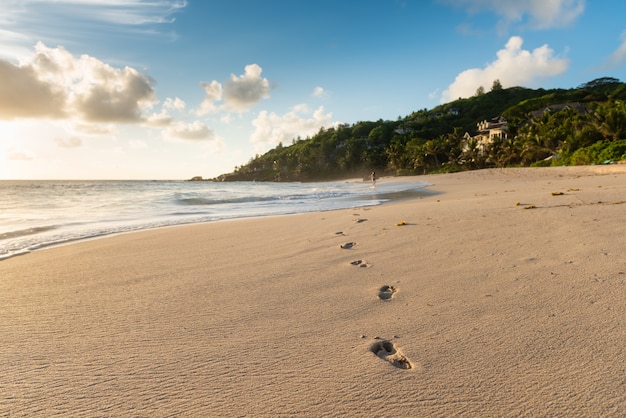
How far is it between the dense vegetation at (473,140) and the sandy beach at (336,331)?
Result: 79.3 ft

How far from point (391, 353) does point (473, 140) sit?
4813cm

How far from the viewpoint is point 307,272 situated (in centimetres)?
342

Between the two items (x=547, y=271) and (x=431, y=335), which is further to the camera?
(x=547, y=271)

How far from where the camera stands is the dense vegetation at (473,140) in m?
28.2

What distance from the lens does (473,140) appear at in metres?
44.4

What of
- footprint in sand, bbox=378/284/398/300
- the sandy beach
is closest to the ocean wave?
the sandy beach

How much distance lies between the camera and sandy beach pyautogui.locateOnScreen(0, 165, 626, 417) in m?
1.50

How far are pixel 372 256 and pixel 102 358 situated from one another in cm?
270

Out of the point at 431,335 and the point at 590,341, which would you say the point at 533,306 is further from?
the point at 431,335

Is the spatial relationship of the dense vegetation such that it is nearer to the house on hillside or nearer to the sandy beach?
the house on hillside

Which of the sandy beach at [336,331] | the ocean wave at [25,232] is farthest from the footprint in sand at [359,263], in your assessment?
the ocean wave at [25,232]

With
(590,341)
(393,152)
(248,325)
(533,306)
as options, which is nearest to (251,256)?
(248,325)

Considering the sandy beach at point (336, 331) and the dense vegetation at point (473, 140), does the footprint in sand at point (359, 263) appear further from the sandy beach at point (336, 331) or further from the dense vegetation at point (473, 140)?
the dense vegetation at point (473, 140)

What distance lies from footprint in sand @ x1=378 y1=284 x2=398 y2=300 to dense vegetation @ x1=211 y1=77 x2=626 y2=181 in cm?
2493
